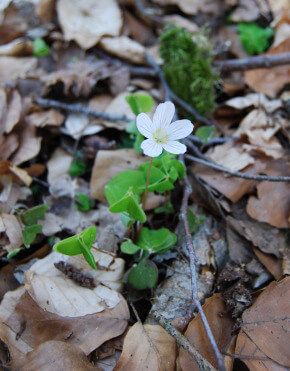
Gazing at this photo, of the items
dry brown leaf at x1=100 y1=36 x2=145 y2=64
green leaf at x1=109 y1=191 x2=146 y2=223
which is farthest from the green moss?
green leaf at x1=109 y1=191 x2=146 y2=223

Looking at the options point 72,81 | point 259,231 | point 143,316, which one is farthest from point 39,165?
point 259,231

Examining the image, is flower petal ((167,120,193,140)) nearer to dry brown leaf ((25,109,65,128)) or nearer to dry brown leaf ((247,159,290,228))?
dry brown leaf ((247,159,290,228))

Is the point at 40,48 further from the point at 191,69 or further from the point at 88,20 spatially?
the point at 191,69

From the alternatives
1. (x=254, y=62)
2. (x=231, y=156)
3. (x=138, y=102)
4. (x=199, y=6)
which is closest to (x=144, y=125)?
(x=138, y=102)

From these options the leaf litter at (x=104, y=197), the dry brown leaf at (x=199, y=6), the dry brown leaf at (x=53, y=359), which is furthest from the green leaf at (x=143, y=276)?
the dry brown leaf at (x=199, y=6)

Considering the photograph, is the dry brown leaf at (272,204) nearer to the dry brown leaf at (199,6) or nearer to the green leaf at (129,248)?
the green leaf at (129,248)

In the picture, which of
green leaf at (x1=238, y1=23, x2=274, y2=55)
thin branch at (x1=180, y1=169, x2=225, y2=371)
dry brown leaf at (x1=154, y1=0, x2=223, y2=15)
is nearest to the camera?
thin branch at (x1=180, y1=169, x2=225, y2=371)
